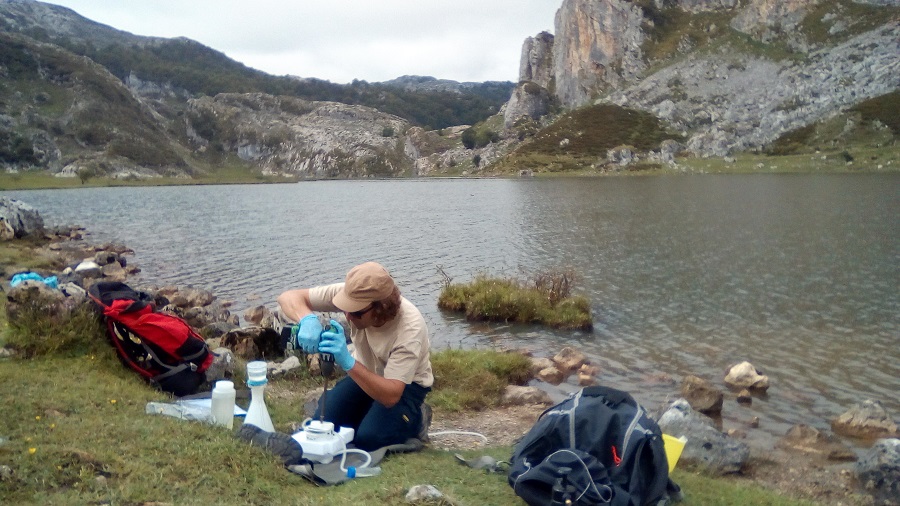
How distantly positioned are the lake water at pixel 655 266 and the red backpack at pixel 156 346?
674 centimetres

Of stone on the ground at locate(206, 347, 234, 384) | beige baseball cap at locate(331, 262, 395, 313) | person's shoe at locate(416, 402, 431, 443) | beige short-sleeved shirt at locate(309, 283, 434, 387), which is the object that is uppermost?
beige baseball cap at locate(331, 262, 395, 313)

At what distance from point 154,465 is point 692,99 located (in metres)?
143

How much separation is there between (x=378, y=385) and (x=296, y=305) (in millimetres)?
1402

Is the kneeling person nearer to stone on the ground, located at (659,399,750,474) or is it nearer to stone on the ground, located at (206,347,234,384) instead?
stone on the ground, located at (206,347,234,384)

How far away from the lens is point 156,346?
25.6 feet

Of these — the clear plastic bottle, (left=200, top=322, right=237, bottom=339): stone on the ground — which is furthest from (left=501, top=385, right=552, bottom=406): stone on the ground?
(left=200, top=322, right=237, bottom=339): stone on the ground

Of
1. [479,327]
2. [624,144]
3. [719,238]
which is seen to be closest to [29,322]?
[479,327]

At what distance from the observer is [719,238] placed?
103 ft

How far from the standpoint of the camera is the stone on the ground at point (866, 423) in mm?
9867

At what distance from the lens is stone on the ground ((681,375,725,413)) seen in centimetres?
1093

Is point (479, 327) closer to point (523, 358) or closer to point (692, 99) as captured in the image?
point (523, 358)

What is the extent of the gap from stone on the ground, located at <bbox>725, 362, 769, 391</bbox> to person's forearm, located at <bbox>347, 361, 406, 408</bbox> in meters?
8.37

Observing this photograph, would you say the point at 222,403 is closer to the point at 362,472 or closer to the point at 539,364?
the point at 362,472

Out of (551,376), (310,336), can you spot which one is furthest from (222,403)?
(551,376)
